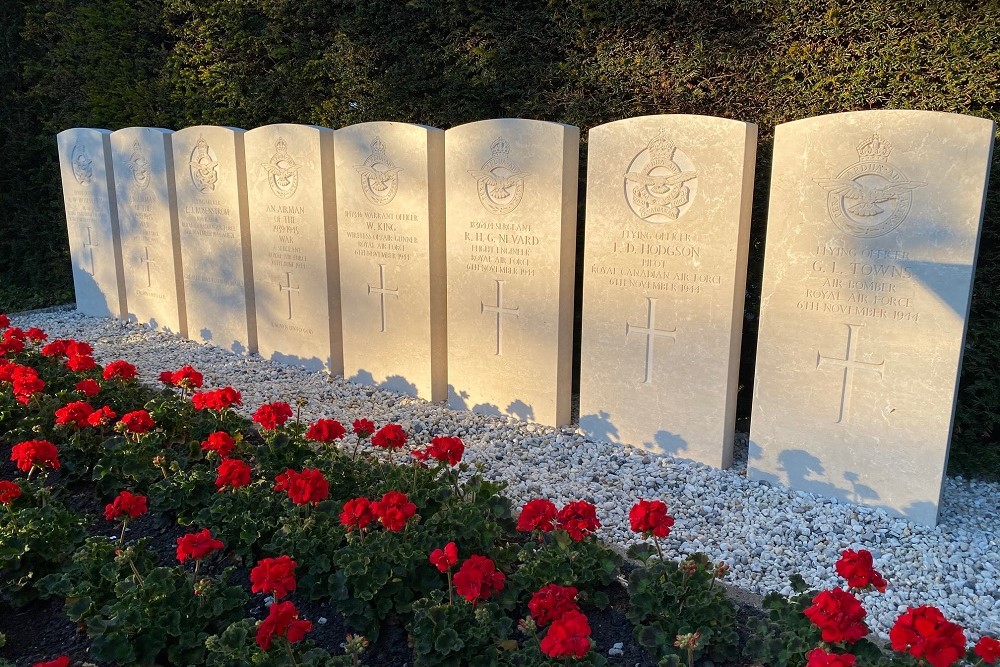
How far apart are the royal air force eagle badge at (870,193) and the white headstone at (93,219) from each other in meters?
6.67

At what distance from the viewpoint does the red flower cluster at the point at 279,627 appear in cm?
211

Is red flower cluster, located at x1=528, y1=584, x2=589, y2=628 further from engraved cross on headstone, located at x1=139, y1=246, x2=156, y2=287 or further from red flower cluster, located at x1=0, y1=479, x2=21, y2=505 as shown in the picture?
engraved cross on headstone, located at x1=139, y1=246, x2=156, y2=287

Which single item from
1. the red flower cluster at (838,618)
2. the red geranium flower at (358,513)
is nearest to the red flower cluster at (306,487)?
the red geranium flower at (358,513)

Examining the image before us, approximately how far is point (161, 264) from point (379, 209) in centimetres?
292

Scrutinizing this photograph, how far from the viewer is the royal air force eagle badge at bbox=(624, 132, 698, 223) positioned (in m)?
4.24

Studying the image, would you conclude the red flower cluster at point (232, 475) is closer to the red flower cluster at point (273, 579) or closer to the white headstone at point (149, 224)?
the red flower cluster at point (273, 579)

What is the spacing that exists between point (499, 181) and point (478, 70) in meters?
1.53

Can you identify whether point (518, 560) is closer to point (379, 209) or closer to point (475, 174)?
point (475, 174)

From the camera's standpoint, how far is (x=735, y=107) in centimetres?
497

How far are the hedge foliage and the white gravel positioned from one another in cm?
93

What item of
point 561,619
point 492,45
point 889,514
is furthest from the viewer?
point 492,45

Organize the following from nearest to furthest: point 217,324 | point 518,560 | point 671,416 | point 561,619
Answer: point 561,619, point 518,560, point 671,416, point 217,324

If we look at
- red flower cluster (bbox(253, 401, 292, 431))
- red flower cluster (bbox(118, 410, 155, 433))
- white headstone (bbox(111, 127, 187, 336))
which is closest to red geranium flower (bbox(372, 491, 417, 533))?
red flower cluster (bbox(253, 401, 292, 431))

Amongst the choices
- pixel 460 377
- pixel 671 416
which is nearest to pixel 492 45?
pixel 460 377
